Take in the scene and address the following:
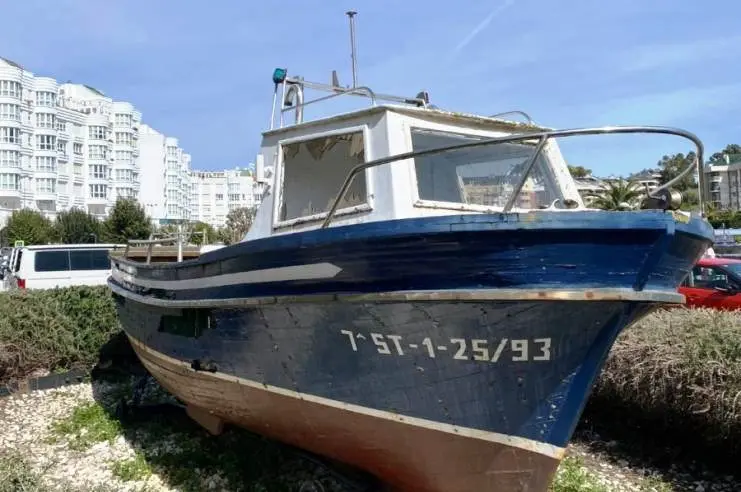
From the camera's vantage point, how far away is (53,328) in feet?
29.8

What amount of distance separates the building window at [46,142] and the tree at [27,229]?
16.0 m

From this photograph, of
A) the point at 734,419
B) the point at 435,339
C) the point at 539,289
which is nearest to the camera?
the point at 539,289

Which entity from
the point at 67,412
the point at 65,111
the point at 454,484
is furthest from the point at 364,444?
the point at 65,111

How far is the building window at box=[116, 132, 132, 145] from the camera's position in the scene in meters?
72.8

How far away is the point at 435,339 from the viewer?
368cm

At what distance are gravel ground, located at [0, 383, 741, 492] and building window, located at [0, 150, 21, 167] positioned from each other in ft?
190

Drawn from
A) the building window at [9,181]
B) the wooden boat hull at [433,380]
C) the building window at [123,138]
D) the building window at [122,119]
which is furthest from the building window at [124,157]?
the wooden boat hull at [433,380]

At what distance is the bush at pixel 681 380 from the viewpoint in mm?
5195

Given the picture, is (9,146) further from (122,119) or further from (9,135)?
(122,119)

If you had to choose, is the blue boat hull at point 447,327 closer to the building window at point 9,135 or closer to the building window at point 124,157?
the building window at point 9,135

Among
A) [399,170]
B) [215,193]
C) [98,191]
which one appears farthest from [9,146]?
[399,170]

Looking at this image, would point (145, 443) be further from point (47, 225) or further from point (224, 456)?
point (47, 225)

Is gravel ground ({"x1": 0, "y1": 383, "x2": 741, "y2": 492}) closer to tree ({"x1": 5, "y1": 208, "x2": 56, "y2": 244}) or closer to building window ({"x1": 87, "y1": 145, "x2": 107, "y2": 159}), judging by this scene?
tree ({"x1": 5, "y1": 208, "x2": 56, "y2": 244})

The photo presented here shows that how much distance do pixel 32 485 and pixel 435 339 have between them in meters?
2.53
